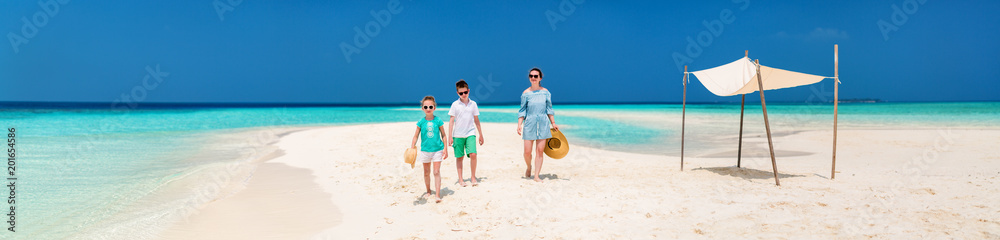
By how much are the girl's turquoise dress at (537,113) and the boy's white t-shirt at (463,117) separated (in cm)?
78

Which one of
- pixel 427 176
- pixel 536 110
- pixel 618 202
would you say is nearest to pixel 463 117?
pixel 427 176

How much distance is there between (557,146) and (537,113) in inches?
31.8

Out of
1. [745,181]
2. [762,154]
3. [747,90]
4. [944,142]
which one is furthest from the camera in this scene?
[944,142]

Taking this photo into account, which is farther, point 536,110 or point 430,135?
point 536,110

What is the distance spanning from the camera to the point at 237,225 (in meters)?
4.64

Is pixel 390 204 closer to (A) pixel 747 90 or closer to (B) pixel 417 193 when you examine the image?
(B) pixel 417 193

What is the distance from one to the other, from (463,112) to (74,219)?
4.25 metres

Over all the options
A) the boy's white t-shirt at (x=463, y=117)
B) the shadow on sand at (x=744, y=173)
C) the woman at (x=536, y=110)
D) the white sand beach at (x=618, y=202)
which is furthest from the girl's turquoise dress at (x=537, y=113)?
the shadow on sand at (x=744, y=173)

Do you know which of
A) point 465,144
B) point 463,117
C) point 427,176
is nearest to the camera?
point 427,176

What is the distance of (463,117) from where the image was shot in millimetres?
5566

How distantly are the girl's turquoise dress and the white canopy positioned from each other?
8.48 feet

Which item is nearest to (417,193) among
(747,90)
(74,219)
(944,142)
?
(74,219)

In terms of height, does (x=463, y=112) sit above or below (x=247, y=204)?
above

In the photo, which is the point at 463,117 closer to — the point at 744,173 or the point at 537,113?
the point at 537,113
